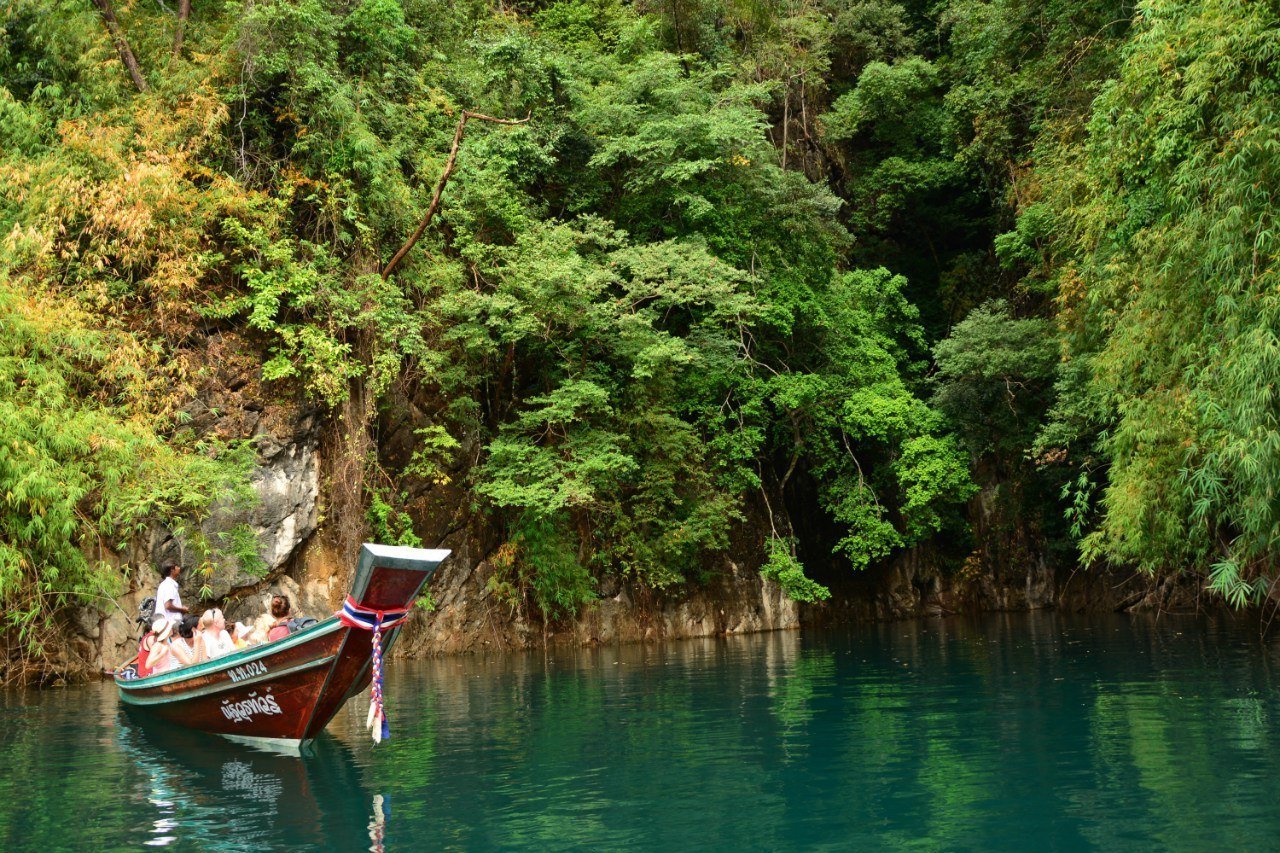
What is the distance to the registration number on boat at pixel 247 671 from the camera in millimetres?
9391

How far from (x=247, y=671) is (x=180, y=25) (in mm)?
14255

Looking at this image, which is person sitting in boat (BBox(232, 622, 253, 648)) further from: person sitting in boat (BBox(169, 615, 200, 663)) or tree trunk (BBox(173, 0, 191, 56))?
tree trunk (BBox(173, 0, 191, 56))

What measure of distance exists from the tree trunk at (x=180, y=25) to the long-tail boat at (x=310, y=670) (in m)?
13.0

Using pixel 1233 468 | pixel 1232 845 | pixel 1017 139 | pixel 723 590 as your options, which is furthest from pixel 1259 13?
pixel 723 590

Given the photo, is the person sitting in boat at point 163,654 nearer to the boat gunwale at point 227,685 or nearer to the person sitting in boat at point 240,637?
the boat gunwale at point 227,685

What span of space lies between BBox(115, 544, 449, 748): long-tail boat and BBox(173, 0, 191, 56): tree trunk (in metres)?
13.0

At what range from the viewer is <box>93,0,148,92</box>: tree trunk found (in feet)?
62.0

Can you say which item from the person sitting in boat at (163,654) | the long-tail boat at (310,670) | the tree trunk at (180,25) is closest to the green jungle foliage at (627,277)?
the tree trunk at (180,25)

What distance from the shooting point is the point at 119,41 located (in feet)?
62.0

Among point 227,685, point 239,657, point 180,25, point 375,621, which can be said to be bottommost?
point 227,685

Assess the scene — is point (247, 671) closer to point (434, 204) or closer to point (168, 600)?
point (168, 600)

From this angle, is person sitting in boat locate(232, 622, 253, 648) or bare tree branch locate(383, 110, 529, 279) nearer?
person sitting in boat locate(232, 622, 253, 648)

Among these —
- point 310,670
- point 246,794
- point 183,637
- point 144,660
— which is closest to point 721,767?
point 246,794

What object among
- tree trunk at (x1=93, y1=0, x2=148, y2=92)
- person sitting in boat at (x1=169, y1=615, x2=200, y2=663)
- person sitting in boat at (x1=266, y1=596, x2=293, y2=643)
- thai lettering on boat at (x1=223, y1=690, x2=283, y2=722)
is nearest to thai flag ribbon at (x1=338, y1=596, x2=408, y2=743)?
thai lettering on boat at (x1=223, y1=690, x2=283, y2=722)
